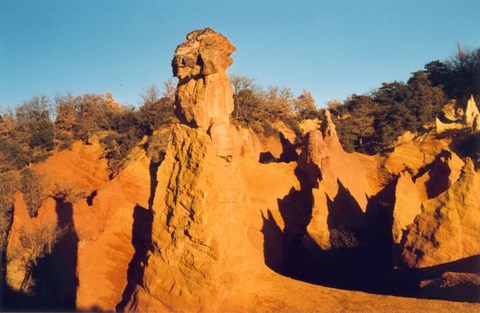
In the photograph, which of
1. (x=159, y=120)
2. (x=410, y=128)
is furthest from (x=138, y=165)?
(x=410, y=128)

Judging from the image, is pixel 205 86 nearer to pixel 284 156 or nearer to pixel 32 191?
pixel 284 156

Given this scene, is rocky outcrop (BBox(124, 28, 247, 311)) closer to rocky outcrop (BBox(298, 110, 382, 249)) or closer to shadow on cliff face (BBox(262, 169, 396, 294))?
shadow on cliff face (BBox(262, 169, 396, 294))

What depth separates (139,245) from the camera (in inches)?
462

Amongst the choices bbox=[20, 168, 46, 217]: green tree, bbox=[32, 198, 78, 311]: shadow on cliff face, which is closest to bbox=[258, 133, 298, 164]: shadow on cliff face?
bbox=[32, 198, 78, 311]: shadow on cliff face

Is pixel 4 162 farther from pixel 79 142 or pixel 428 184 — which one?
pixel 428 184

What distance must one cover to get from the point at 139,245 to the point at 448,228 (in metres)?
6.80

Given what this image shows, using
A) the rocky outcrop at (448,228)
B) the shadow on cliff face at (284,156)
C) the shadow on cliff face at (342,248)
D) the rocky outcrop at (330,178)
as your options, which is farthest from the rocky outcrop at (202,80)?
the shadow on cliff face at (284,156)

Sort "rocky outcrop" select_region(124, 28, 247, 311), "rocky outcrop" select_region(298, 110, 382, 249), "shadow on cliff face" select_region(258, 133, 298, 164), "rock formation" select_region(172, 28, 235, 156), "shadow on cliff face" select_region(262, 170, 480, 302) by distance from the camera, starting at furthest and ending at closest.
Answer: "shadow on cliff face" select_region(258, 133, 298, 164) < "rocky outcrop" select_region(298, 110, 382, 249) < "shadow on cliff face" select_region(262, 170, 480, 302) < "rock formation" select_region(172, 28, 235, 156) < "rocky outcrop" select_region(124, 28, 247, 311)

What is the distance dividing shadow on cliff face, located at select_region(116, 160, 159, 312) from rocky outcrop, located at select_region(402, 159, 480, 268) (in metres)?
5.70

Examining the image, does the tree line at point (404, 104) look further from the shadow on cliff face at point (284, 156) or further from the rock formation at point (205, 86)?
the rock formation at point (205, 86)

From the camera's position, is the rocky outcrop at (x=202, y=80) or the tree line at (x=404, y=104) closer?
the rocky outcrop at (x=202, y=80)

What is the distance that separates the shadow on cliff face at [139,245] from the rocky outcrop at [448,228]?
570cm

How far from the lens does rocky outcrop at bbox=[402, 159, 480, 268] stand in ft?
35.4

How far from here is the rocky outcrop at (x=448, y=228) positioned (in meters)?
10.8
